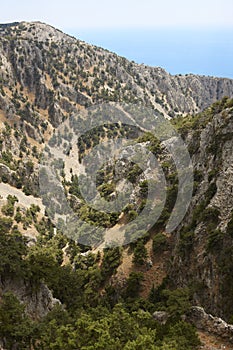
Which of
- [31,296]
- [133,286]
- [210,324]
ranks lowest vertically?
[31,296]

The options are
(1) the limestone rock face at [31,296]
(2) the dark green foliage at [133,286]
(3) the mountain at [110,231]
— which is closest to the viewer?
(3) the mountain at [110,231]

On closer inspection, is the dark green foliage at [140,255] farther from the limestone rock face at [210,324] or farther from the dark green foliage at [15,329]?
the dark green foliage at [15,329]

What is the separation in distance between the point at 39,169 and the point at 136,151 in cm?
5095

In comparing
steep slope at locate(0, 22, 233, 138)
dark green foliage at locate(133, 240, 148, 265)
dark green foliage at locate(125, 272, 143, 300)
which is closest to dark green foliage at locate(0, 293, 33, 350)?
dark green foliage at locate(125, 272, 143, 300)

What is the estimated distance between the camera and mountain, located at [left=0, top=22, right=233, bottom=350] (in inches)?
1060

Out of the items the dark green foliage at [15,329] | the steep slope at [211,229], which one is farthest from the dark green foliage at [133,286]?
the dark green foliage at [15,329]

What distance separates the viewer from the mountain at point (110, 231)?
26.9 meters

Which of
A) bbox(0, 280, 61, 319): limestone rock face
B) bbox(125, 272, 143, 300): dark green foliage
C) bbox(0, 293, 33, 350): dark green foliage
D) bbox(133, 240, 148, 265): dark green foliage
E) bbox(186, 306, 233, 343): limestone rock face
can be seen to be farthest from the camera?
bbox(133, 240, 148, 265): dark green foliage

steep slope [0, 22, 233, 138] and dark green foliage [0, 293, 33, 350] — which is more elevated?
steep slope [0, 22, 233, 138]

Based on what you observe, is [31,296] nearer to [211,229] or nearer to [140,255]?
[140,255]

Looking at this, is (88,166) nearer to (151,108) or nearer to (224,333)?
(151,108)

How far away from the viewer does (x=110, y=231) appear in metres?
69.0

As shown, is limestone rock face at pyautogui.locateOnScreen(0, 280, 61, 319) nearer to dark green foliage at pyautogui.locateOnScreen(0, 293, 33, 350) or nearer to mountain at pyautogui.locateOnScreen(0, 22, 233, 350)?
mountain at pyautogui.locateOnScreen(0, 22, 233, 350)

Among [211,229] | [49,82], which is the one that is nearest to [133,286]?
[211,229]
